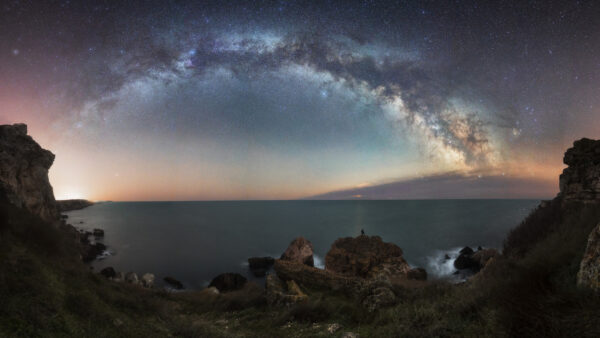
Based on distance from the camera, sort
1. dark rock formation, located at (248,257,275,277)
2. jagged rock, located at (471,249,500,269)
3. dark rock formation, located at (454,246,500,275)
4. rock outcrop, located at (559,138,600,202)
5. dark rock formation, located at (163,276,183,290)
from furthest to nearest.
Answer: dark rock formation, located at (248,257,275,277) < dark rock formation, located at (454,246,500,275) < jagged rock, located at (471,249,500,269) < dark rock formation, located at (163,276,183,290) < rock outcrop, located at (559,138,600,202)

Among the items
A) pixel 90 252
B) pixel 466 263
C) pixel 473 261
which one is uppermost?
pixel 90 252

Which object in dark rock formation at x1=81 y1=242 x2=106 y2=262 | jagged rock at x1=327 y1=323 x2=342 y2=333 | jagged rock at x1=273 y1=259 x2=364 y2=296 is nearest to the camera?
jagged rock at x1=327 y1=323 x2=342 y2=333

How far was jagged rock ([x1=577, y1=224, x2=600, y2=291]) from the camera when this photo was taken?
465cm

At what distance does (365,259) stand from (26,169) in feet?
99.8

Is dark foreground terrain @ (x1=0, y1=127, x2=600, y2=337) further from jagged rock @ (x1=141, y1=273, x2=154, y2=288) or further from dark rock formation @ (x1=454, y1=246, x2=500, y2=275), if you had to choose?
dark rock formation @ (x1=454, y1=246, x2=500, y2=275)

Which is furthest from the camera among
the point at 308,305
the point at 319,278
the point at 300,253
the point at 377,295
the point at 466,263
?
the point at 466,263

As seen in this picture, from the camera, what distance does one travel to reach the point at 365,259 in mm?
25156

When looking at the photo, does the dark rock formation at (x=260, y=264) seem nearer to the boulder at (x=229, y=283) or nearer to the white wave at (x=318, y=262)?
the white wave at (x=318, y=262)

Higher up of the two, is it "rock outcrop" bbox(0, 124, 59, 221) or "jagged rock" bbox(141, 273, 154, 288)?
"rock outcrop" bbox(0, 124, 59, 221)

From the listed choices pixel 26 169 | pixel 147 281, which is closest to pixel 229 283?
pixel 147 281

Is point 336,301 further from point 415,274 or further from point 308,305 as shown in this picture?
point 415,274

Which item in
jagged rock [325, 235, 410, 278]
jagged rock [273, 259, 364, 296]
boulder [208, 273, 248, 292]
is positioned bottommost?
boulder [208, 273, 248, 292]

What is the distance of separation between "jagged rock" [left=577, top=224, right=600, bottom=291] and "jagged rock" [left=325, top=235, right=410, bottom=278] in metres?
19.9

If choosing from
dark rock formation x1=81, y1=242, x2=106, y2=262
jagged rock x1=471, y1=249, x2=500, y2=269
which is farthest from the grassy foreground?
dark rock formation x1=81, y1=242, x2=106, y2=262
